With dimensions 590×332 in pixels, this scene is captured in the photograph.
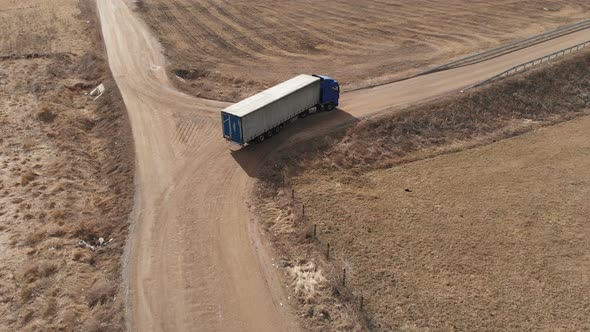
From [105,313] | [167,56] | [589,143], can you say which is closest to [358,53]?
[167,56]

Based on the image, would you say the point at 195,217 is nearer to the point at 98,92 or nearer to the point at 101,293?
the point at 101,293

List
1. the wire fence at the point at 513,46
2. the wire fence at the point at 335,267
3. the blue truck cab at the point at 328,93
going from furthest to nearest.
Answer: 1. the wire fence at the point at 513,46
2. the blue truck cab at the point at 328,93
3. the wire fence at the point at 335,267

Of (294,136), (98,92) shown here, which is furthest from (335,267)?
(98,92)

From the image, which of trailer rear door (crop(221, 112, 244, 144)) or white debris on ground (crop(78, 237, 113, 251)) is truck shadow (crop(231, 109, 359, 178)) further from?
A: white debris on ground (crop(78, 237, 113, 251))

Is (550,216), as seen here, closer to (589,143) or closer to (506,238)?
(506,238)

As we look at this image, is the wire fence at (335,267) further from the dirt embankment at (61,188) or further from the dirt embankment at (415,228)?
the dirt embankment at (61,188)

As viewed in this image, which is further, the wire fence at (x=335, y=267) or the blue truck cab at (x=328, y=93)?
the blue truck cab at (x=328, y=93)

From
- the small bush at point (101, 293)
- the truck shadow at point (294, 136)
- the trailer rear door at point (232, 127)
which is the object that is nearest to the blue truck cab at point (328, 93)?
the truck shadow at point (294, 136)
